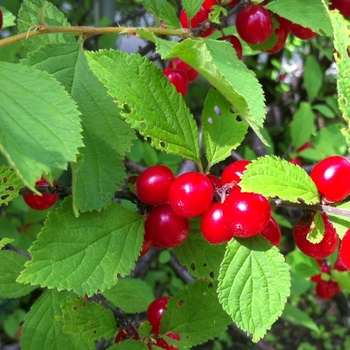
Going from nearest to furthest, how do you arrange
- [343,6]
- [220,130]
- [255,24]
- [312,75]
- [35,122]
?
[35,122] < [220,130] < [255,24] < [343,6] < [312,75]

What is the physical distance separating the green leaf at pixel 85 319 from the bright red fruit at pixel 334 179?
0.58m

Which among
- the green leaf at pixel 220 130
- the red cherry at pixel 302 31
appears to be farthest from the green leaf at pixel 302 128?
the green leaf at pixel 220 130

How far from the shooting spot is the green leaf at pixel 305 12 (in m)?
1.06

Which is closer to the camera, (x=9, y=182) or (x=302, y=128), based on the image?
(x=9, y=182)

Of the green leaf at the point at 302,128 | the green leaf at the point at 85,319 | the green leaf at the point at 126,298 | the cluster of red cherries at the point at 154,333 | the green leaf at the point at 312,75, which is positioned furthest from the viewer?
the green leaf at the point at 312,75

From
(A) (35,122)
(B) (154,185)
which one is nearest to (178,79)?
(B) (154,185)

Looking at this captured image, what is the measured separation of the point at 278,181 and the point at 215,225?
5.2 inches

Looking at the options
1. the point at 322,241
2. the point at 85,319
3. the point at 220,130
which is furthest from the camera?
the point at 85,319

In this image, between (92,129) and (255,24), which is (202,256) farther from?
(255,24)

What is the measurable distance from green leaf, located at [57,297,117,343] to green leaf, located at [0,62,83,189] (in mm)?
454

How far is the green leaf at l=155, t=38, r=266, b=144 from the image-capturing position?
0.70 m

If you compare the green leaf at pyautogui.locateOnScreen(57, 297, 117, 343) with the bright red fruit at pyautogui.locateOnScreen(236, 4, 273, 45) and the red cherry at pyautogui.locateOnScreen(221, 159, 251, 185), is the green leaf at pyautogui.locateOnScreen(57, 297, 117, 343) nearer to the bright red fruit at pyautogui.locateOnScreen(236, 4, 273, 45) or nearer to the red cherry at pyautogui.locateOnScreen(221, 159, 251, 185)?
the red cherry at pyautogui.locateOnScreen(221, 159, 251, 185)

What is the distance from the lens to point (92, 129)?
83 centimetres

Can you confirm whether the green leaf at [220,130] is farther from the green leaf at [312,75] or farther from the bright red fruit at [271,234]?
the green leaf at [312,75]
